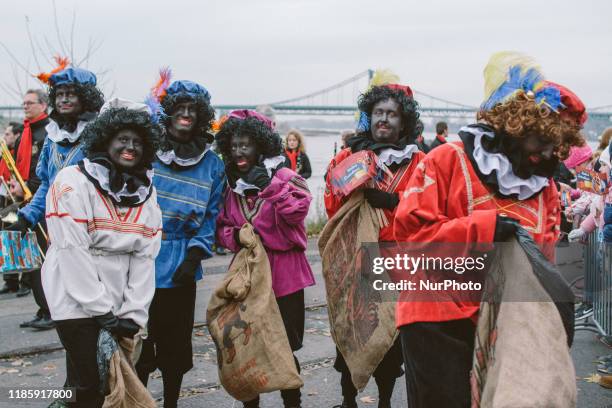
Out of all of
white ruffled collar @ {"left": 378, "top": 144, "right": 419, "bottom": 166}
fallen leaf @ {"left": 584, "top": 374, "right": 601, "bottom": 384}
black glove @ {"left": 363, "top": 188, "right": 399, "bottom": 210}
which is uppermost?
white ruffled collar @ {"left": 378, "top": 144, "right": 419, "bottom": 166}

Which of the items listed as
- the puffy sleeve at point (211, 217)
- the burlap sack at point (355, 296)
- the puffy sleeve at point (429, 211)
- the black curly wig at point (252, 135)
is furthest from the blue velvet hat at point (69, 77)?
the puffy sleeve at point (429, 211)

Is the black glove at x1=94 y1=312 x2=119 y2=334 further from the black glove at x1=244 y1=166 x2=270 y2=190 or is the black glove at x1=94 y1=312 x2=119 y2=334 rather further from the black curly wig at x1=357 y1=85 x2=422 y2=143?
the black curly wig at x1=357 y1=85 x2=422 y2=143

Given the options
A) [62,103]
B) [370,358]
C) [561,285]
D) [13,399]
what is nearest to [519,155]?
[561,285]

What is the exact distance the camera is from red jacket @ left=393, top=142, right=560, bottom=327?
8.84 ft

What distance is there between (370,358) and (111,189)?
5.46ft

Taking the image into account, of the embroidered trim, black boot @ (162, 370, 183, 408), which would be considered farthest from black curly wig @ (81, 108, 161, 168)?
the embroidered trim

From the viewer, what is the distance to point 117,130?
3.58m

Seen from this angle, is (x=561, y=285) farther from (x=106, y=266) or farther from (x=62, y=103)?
(x=62, y=103)

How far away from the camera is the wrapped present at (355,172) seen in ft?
13.5

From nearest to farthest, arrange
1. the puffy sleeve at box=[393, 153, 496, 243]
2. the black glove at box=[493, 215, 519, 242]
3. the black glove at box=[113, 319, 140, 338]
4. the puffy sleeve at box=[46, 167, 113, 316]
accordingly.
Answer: the black glove at box=[493, 215, 519, 242] < the puffy sleeve at box=[393, 153, 496, 243] < the puffy sleeve at box=[46, 167, 113, 316] < the black glove at box=[113, 319, 140, 338]

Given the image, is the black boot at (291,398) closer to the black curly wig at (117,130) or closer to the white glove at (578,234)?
the black curly wig at (117,130)

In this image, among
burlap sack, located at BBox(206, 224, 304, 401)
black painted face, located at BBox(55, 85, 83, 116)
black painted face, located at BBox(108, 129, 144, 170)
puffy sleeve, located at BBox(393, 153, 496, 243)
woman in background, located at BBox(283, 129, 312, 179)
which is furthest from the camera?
woman in background, located at BBox(283, 129, 312, 179)

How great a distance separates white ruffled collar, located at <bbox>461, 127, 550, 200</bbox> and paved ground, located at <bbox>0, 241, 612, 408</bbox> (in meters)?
2.23

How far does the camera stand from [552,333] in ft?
7.60
